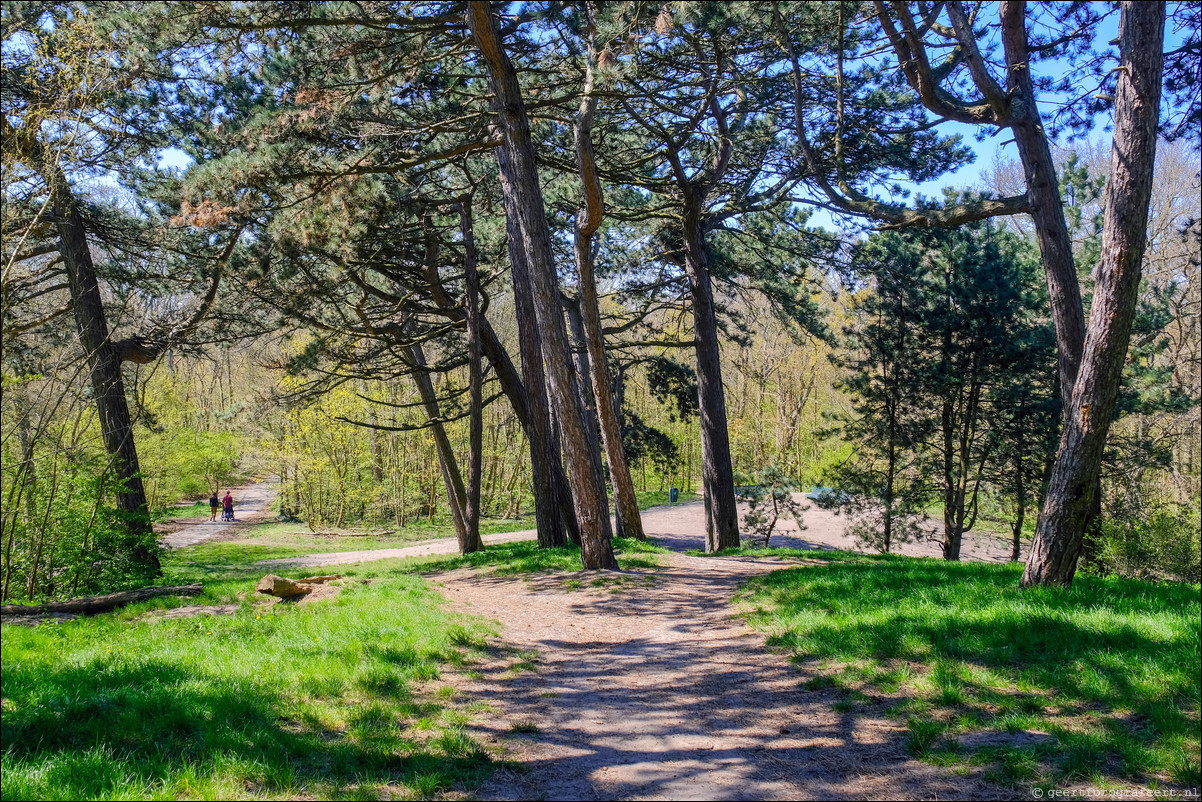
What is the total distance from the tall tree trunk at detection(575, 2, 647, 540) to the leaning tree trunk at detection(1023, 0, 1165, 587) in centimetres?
500

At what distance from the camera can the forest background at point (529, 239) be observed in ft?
25.9

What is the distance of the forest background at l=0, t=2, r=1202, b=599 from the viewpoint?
25.9 feet

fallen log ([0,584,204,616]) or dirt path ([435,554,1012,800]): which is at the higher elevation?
fallen log ([0,584,204,616])

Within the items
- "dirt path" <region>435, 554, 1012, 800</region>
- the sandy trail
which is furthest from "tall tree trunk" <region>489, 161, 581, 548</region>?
"dirt path" <region>435, 554, 1012, 800</region>

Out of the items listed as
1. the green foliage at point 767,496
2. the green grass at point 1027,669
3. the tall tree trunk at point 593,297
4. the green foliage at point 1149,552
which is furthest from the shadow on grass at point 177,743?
the green foliage at point 767,496

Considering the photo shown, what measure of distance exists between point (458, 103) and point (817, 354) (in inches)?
790

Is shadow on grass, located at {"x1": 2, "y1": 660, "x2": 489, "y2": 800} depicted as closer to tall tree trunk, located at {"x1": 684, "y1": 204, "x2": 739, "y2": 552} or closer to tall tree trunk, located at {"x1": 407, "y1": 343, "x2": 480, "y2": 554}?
tall tree trunk, located at {"x1": 684, "y1": 204, "x2": 739, "y2": 552}

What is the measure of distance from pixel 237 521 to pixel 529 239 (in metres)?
28.8

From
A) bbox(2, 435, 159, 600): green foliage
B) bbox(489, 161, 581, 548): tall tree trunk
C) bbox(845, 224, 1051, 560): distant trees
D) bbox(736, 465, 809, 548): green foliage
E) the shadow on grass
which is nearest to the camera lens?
the shadow on grass

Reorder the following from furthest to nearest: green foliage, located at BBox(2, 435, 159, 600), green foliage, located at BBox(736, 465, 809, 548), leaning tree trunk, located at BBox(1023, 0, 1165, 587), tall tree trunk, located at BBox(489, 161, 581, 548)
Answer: green foliage, located at BBox(736, 465, 809, 548) → tall tree trunk, located at BBox(489, 161, 581, 548) → green foliage, located at BBox(2, 435, 159, 600) → leaning tree trunk, located at BBox(1023, 0, 1165, 587)

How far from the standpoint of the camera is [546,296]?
9.21 m

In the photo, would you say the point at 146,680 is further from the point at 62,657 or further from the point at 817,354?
the point at 817,354

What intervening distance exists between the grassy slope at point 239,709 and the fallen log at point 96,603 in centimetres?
69

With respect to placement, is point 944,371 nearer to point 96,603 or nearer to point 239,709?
point 239,709
